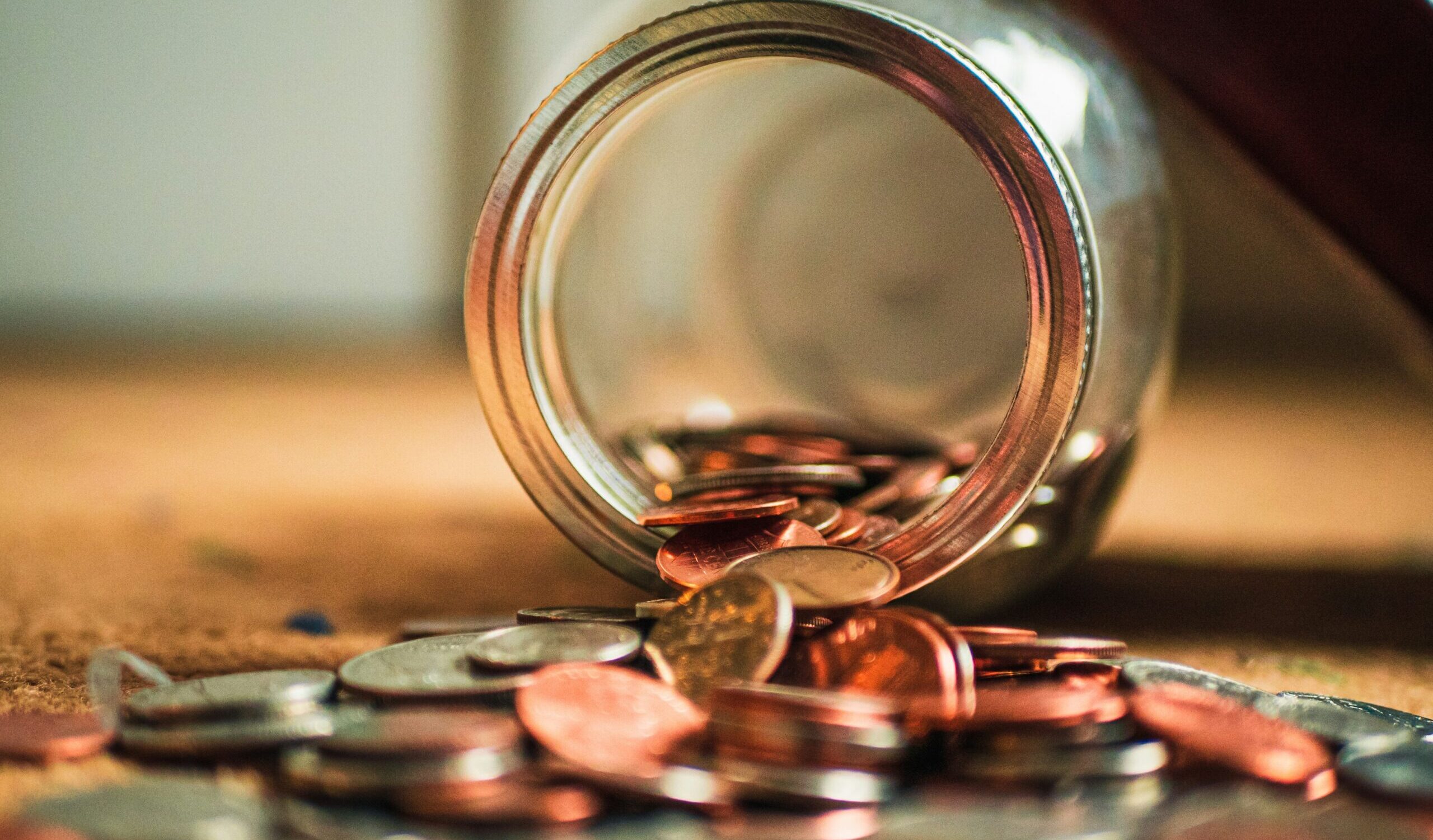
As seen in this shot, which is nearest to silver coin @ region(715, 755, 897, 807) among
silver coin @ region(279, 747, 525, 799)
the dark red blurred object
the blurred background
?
silver coin @ region(279, 747, 525, 799)

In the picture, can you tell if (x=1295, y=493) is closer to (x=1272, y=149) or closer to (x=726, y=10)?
(x=1272, y=149)

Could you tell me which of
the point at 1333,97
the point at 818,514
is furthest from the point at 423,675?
the point at 1333,97

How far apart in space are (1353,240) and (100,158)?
3.81 metres

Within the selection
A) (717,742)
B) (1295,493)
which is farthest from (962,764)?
(1295,493)

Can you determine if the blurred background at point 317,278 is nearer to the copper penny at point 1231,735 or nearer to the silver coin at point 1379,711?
the silver coin at point 1379,711

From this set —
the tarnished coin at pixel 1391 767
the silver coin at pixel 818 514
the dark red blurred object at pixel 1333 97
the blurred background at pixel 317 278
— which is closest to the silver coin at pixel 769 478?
the silver coin at pixel 818 514

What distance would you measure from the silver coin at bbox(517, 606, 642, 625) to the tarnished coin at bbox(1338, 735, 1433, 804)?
0.42 meters

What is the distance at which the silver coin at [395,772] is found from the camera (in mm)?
550

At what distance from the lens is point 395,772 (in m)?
0.55

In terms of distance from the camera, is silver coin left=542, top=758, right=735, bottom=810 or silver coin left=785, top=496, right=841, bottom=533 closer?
silver coin left=542, top=758, right=735, bottom=810

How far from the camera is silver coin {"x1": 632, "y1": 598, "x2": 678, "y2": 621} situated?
752mm

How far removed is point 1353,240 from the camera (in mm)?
945

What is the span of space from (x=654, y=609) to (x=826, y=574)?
0.12 metres

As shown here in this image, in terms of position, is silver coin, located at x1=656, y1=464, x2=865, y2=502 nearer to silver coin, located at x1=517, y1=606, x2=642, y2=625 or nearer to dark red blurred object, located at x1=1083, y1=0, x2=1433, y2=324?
silver coin, located at x1=517, y1=606, x2=642, y2=625
